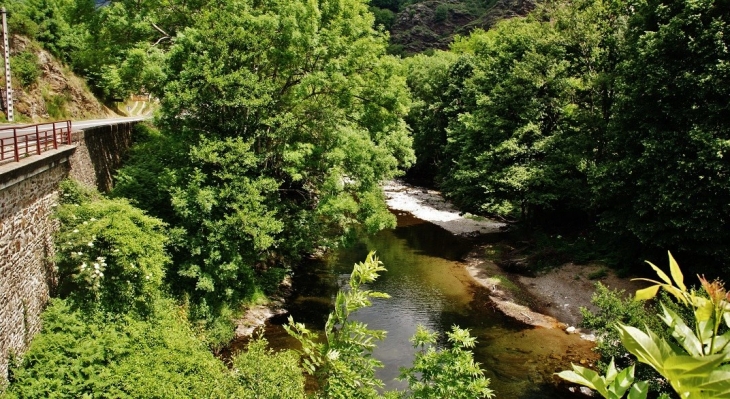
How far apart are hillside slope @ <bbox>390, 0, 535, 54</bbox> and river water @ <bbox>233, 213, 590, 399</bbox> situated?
84729 millimetres

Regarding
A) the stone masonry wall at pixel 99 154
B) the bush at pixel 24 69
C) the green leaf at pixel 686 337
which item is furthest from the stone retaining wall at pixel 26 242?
the bush at pixel 24 69

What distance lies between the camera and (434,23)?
11712 centimetres

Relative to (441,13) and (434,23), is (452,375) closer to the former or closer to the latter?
(441,13)

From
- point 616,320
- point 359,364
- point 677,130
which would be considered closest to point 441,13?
point 677,130

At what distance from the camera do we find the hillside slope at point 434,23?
10881 cm

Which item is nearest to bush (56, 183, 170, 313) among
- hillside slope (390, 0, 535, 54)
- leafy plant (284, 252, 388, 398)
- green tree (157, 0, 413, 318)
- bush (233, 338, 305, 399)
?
green tree (157, 0, 413, 318)

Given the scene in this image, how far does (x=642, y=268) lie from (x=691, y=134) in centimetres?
802

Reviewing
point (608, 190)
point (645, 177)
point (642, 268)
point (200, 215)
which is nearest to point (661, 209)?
point (645, 177)

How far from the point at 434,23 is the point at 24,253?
116736 millimetres

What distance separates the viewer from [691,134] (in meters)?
18.7

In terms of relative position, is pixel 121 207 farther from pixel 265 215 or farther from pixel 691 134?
pixel 691 134

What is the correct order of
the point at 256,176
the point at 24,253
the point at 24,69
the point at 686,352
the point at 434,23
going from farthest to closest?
the point at 434,23 → the point at 24,69 → the point at 256,176 → the point at 24,253 → the point at 686,352

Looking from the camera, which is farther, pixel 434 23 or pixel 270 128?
pixel 434 23

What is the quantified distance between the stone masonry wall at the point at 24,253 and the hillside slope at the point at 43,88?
1490 centimetres
